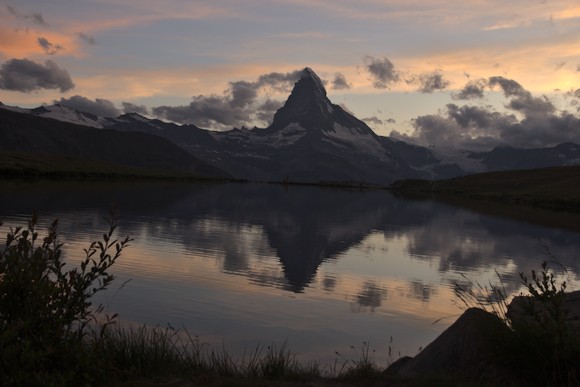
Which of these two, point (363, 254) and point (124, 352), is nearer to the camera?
point (124, 352)

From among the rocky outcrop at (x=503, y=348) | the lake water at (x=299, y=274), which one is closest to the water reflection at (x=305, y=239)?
the lake water at (x=299, y=274)

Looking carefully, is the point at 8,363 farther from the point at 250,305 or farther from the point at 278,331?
the point at 250,305

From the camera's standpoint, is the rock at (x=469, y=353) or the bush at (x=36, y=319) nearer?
the bush at (x=36, y=319)

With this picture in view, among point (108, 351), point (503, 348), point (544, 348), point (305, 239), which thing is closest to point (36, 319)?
point (108, 351)

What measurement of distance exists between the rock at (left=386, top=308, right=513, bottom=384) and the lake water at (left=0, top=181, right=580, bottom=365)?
1613mm

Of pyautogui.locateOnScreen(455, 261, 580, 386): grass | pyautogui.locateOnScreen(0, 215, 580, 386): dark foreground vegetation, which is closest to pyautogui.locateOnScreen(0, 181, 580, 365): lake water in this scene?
pyautogui.locateOnScreen(0, 215, 580, 386): dark foreground vegetation

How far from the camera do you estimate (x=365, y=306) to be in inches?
1091

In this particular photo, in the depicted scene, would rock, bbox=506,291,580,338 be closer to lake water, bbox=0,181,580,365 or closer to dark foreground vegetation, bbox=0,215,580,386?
dark foreground vegetation, bbox=0,215,580,386

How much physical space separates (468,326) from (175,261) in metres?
25.8

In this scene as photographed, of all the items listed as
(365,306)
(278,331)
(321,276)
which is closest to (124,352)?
(278,331)

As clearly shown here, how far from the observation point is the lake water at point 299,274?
2217cm

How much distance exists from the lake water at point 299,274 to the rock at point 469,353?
5.29 ft

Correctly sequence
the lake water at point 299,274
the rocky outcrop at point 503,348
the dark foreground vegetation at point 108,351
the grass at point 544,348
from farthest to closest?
the lake water at point 299,274 < the rocky outcrop at point 503,348 < the grass at point 544,348 < the dark foreground vegetation at point 108,351

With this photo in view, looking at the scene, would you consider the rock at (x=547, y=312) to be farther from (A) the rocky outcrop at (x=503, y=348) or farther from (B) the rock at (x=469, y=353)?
(B) the rock at (x=469, y=353)
